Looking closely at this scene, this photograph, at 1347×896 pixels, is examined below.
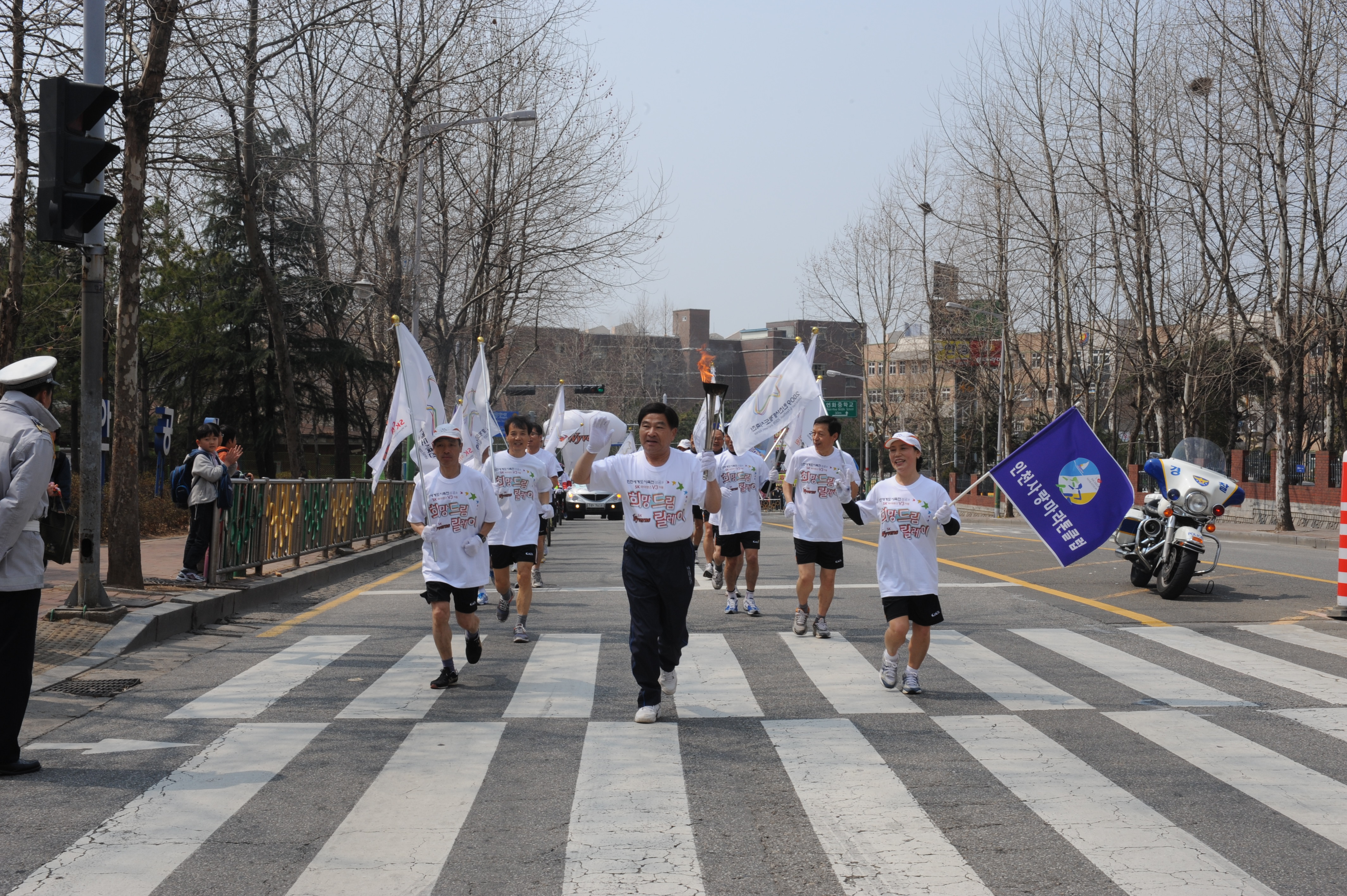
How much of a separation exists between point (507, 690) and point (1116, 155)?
99.7 feet

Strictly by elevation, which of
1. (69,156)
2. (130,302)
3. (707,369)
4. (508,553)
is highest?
(69,156)

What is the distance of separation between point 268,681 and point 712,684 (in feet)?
9.55

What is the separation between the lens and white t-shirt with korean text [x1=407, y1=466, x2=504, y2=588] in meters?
8.16

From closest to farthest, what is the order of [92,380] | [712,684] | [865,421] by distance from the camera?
1. [712,684]
2. [92,380]
3. [865,421]

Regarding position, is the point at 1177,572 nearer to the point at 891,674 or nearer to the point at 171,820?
the point at 891,674

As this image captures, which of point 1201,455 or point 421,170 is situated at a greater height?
point 421,170

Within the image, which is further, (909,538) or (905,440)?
(905,440)

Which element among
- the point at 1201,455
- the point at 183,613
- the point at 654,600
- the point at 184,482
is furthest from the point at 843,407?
the point at 654,600

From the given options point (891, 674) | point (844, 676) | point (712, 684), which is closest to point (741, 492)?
point (844, 676)

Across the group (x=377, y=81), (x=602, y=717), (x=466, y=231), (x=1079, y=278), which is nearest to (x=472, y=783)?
(x=602, y=717)

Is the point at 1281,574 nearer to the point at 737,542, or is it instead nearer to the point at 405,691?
the point at 737,542

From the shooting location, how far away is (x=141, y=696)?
7.65 meters

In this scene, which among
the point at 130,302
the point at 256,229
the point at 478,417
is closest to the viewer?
the point at 130,302

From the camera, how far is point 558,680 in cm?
827
